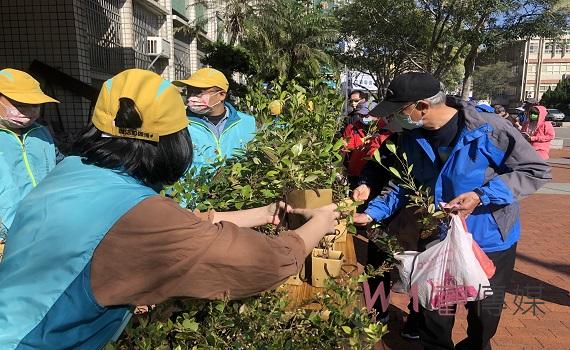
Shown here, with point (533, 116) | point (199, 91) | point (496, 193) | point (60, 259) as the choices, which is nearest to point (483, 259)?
point (496, 193)

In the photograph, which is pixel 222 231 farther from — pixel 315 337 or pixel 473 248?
pixel 473 248

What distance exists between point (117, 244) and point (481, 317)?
1.98 metres

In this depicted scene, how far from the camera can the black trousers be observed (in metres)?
2.36

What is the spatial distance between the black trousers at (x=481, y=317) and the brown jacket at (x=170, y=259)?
1.61m

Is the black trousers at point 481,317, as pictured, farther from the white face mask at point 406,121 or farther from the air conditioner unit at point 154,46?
the air conditioner unit at point 154,46

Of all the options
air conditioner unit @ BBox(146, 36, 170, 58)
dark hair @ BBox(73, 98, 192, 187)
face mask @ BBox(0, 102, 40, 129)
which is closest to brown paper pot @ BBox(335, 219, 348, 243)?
dark hair @ BBox(73, 98, 192, 187)

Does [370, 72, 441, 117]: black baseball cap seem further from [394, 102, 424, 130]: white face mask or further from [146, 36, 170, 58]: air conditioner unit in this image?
[146, 36, 170, 58]: air conditioner unit

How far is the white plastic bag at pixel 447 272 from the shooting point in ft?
6.68

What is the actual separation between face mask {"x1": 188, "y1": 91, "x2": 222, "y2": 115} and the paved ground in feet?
6.61

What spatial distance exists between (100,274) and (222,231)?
281 mm

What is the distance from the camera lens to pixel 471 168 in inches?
86.6

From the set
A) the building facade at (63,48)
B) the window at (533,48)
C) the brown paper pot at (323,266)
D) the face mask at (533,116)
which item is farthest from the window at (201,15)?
the window at (533,48)

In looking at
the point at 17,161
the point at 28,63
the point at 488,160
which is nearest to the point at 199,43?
the point at 28,63

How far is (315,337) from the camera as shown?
1448mm
